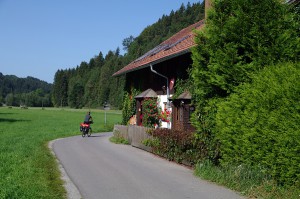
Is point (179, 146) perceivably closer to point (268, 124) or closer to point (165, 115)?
point (268, 124)

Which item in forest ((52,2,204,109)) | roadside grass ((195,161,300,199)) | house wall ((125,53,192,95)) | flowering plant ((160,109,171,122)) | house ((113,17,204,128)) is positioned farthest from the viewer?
forest ((52,2,204,109))

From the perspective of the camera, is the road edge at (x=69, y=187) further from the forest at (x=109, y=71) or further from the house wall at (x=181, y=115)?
the forest at (x=109, y=71)

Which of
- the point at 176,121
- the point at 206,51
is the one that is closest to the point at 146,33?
the point at 176,121

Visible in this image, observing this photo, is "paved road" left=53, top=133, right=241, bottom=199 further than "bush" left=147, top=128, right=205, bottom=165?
No

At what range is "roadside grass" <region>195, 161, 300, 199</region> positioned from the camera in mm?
7040

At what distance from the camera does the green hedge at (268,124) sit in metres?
6.87

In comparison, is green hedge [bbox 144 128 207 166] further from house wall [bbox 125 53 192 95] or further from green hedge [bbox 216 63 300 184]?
house wall [bbox 125 53 192 95]

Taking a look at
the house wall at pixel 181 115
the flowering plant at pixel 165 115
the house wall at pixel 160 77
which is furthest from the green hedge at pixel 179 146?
the flowering plant at pixel 165 115

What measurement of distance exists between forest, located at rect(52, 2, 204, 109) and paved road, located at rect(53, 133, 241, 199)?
65.0 m

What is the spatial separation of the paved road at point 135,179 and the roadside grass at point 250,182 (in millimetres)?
244

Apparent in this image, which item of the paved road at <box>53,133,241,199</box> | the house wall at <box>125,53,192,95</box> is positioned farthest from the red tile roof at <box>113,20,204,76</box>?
the paved road at <box>53,133,241,199</box>

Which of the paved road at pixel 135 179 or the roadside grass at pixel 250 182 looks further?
the paved road at pixel 135 179

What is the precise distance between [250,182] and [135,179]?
9.97 feet

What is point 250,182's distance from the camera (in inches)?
312
